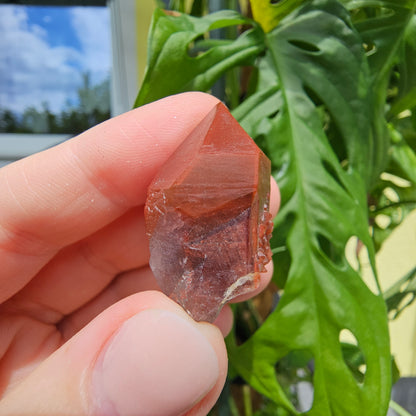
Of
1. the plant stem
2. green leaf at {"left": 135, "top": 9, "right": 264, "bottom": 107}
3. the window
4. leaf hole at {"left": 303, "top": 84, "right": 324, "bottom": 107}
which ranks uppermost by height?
green leaf at {"left": 135, "top": 9, "right": 264, "bottom": 107}

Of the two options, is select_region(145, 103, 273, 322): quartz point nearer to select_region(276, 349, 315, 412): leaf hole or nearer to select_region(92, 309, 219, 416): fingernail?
select_region(92, 309, 219, 416): fingernail

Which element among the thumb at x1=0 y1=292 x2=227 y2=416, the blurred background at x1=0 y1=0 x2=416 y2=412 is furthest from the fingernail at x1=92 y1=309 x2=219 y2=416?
the blurred background at x1=0 y1=0 x2=416 y2=412

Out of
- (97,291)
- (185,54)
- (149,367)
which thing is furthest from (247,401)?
(185,54)

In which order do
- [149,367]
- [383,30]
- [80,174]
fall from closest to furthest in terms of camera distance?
[149,367], [80,174], [383,30]

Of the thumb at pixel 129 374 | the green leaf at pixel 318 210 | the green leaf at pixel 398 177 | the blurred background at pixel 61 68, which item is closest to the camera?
the thumb at pixel 129 374

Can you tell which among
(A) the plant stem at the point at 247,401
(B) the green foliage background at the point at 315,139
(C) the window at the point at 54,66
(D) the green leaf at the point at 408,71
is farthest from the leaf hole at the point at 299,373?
(C) the window at the point at 54,66

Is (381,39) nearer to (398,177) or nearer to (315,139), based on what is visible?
(315,139)

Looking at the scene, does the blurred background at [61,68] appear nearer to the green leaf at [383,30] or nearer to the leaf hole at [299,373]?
the leaf hole at [299,373]
